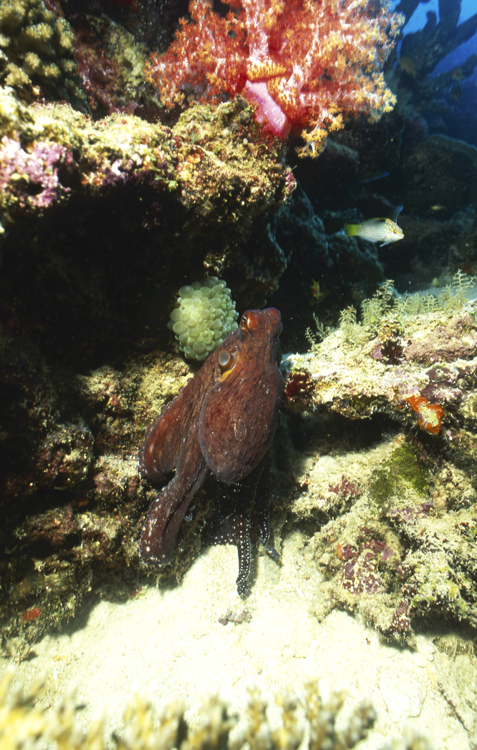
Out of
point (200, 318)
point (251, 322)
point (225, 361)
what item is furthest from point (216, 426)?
point (200, 318)

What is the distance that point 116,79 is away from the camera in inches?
154

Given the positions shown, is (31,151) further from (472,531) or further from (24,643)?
(472,531)

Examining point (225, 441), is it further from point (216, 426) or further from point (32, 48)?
point (32, 48)

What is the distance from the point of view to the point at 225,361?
2.38 metres

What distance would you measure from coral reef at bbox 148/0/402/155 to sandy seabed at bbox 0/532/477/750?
505 cm

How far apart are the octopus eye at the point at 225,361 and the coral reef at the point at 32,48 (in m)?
2.61

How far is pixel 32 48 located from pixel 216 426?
3622 mm

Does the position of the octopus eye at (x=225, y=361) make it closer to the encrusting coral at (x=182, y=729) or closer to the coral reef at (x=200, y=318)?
the coral reef at (x=200, y=318)

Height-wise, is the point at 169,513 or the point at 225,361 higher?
the point at 225,361

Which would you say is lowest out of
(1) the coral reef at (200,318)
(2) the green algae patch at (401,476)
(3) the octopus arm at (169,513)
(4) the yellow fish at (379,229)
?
(2) the green algae patch at (401,476)

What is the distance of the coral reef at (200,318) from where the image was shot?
9.62ft

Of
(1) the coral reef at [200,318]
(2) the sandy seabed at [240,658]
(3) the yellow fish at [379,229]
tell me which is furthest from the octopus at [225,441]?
(3) the yellow fish at [379,229]

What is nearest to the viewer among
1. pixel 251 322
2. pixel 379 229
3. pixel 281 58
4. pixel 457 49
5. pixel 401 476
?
pixel 251 322

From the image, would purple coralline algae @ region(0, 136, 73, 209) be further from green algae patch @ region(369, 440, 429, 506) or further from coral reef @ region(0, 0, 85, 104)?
green algae patch @ region(369, 440, 429, 506)
